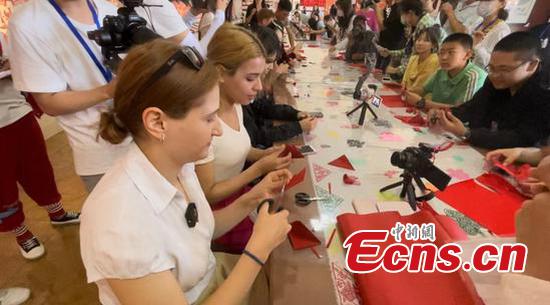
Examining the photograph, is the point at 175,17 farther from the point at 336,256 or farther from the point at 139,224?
the point at 336,256

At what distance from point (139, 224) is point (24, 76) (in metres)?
0.78

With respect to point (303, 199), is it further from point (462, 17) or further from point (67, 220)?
point (462, 17)

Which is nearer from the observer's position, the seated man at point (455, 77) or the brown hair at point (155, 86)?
the brown hair at point (155, 86)

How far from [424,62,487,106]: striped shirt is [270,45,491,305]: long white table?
0.40 metres

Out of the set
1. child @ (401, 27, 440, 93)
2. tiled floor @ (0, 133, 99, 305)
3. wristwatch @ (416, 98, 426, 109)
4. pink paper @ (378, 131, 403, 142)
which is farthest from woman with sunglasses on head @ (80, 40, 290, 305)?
child @ (401, 27, 440, 93)

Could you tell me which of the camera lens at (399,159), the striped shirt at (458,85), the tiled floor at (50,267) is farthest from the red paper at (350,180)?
the tiled floor at (50,267)

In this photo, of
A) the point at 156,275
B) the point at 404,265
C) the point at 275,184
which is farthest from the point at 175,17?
the point at 404,265

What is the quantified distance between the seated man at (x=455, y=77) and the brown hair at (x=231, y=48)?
1.31m

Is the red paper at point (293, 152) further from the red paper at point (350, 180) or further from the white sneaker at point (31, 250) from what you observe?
the white sneaker at point (31, 250)

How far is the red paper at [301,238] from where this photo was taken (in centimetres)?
90

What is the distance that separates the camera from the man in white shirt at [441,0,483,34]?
308 centimetres

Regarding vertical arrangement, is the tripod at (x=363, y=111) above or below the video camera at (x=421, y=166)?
below

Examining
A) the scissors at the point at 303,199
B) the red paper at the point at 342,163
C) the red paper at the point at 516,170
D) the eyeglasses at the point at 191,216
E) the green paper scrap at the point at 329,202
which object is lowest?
the red paper at the point at 342,163

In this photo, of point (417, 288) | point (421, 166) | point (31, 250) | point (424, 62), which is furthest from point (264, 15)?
point (417, 288)
